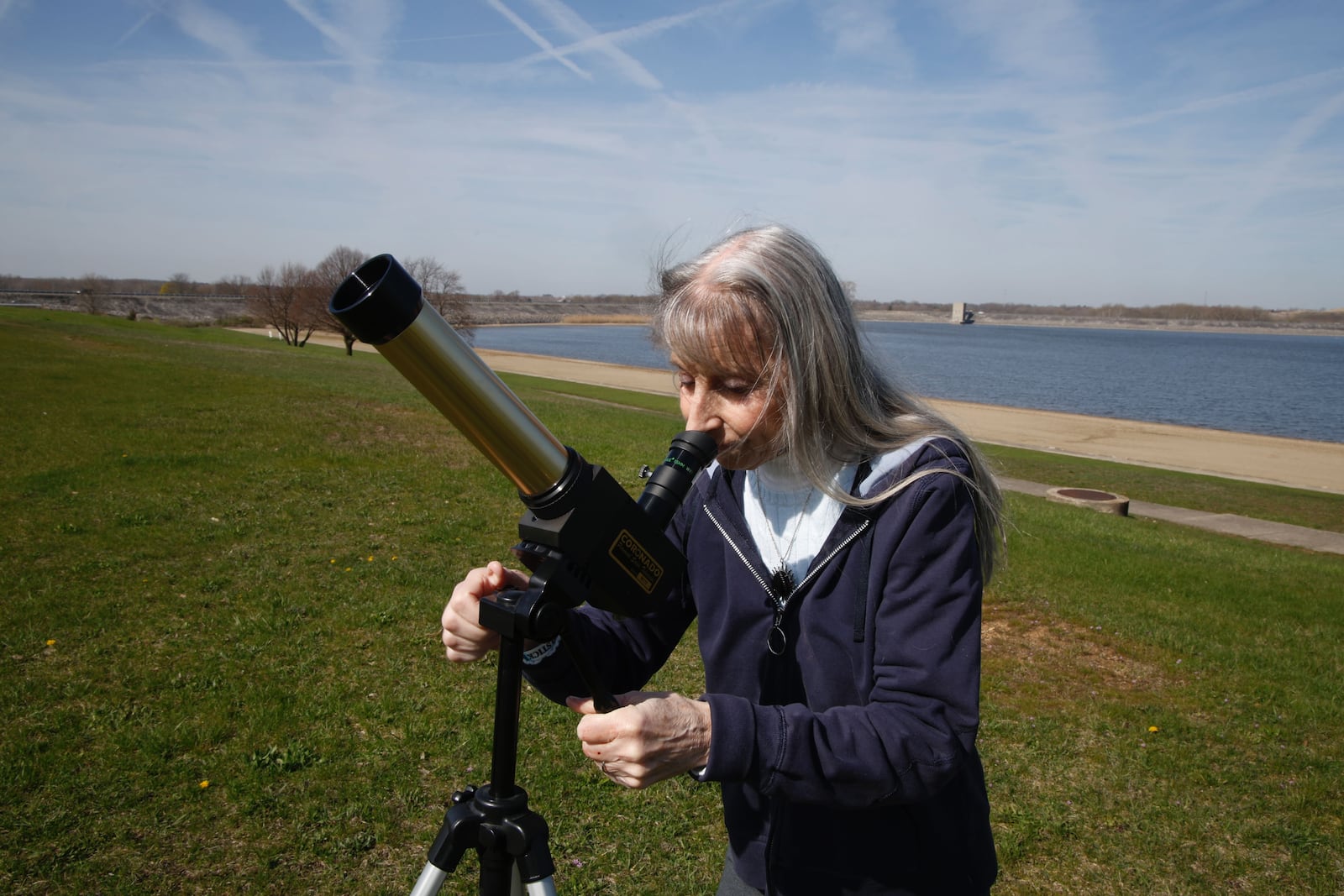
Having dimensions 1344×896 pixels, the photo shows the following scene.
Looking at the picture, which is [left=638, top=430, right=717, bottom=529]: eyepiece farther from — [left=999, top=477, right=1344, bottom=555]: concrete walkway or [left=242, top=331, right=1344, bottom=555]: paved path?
[left=242, top=331, right=1344, bottom=555]: paved path

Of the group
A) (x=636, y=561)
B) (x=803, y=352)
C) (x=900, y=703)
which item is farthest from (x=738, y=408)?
(x=900, y=703)

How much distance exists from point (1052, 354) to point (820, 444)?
102598 mm

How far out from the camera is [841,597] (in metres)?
1.78

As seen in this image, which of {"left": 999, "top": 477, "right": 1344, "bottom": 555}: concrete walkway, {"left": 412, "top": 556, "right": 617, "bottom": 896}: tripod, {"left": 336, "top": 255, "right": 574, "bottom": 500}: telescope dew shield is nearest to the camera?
{"left": 336, "top": 255, "right": 574, "bottom": 500}: telescope dew shield

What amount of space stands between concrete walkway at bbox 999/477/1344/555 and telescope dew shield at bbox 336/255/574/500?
40.1 feet

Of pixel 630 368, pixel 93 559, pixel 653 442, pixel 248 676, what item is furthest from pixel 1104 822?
pixel 630 368

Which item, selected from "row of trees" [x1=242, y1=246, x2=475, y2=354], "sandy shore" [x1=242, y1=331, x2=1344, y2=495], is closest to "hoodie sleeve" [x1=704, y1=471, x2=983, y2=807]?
"sandy shore" [x1=242, y1=331, x2=1344, y2=495]

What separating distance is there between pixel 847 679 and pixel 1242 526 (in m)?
15.1

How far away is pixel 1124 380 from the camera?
61.6 m

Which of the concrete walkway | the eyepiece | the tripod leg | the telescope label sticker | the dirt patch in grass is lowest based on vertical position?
the concrete walkway

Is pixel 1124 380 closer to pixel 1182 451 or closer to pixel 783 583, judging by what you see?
pixel 1182 451

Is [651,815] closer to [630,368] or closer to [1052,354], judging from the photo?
[630,368]

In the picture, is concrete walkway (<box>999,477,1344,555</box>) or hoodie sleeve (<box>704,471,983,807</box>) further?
concrete walkway (<box>999,477,1344,555</box>)

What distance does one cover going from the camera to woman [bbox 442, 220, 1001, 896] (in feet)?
5.00
